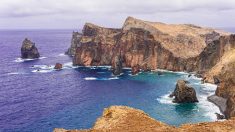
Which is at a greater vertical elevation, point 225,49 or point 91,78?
point 225,49

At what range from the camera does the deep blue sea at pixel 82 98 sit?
358ft

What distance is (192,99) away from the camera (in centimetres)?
12912

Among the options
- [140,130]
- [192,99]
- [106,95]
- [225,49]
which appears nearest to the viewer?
[140,130]

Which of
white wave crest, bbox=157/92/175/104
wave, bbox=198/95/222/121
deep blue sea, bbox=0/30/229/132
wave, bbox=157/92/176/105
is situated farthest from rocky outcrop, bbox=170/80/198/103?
wave, bbox=198/95/222/121

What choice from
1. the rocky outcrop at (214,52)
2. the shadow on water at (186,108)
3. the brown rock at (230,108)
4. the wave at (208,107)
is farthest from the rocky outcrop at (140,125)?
the rocky outcrop at (214,52)

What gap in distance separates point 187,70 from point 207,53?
14.3 metres

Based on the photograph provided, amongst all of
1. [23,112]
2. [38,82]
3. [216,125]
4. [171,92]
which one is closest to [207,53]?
[171,92]

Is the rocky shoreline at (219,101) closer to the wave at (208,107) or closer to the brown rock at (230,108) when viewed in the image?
the wave at (208,107)

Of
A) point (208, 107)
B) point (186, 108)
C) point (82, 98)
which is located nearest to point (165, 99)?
point (186, 108)

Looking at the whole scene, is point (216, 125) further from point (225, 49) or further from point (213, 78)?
point (225, 49)

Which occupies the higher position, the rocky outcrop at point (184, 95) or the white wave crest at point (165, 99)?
the rocky outcrop at point (184, 95)

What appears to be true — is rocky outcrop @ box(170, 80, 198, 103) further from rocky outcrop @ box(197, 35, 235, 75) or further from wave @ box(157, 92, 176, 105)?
rocky outcrop @ box(197, 35, 235, 75)

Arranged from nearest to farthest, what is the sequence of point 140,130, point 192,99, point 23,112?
point 140,130 → point 23,112 → point 192,99

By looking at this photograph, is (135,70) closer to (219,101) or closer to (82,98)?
(82,98)
